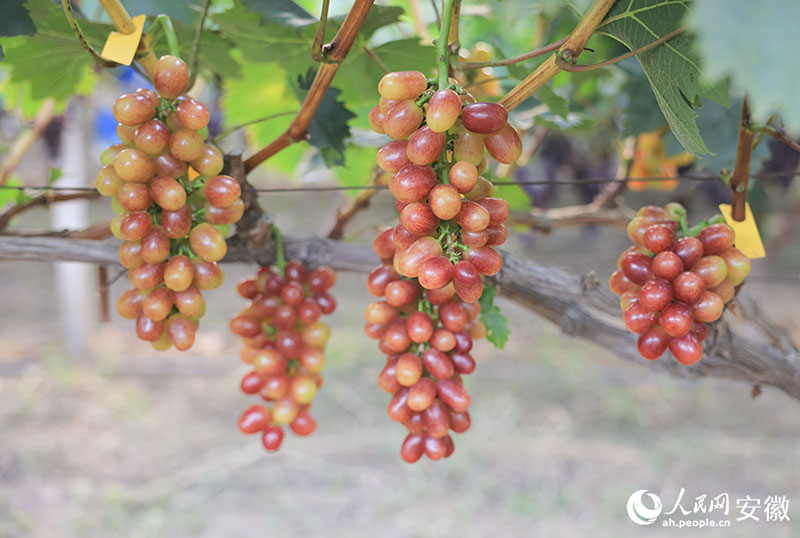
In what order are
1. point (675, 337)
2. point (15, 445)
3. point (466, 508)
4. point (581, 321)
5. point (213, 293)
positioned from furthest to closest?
point (213, 293)
point (15, 445)
point (466, 508)
point (581, 321)
point (675, 337)

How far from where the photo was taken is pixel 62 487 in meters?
1.51

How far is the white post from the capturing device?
194cm

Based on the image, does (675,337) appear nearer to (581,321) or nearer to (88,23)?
(581,321)

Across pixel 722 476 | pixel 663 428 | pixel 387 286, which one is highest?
pixel 387 286

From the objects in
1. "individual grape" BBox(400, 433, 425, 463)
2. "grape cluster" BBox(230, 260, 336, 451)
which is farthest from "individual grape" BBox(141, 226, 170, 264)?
"individual grape" BBox(400, 433, 425, 463)

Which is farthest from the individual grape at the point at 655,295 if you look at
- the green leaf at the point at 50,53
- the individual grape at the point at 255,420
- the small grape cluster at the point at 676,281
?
the green leaf at the point at 50,53

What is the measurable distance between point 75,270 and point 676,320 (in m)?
2.10

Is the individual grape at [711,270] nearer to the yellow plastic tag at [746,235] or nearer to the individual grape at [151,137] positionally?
the yellow plastic tag at [746,235]

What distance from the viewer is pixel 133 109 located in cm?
41

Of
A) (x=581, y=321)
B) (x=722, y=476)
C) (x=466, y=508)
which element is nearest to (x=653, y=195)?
(x=722, y=476)

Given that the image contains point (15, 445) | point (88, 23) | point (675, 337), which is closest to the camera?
point (675, 337)

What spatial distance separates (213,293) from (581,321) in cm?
221

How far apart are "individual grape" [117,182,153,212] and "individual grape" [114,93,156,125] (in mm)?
42

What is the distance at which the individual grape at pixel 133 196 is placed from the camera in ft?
1.38
